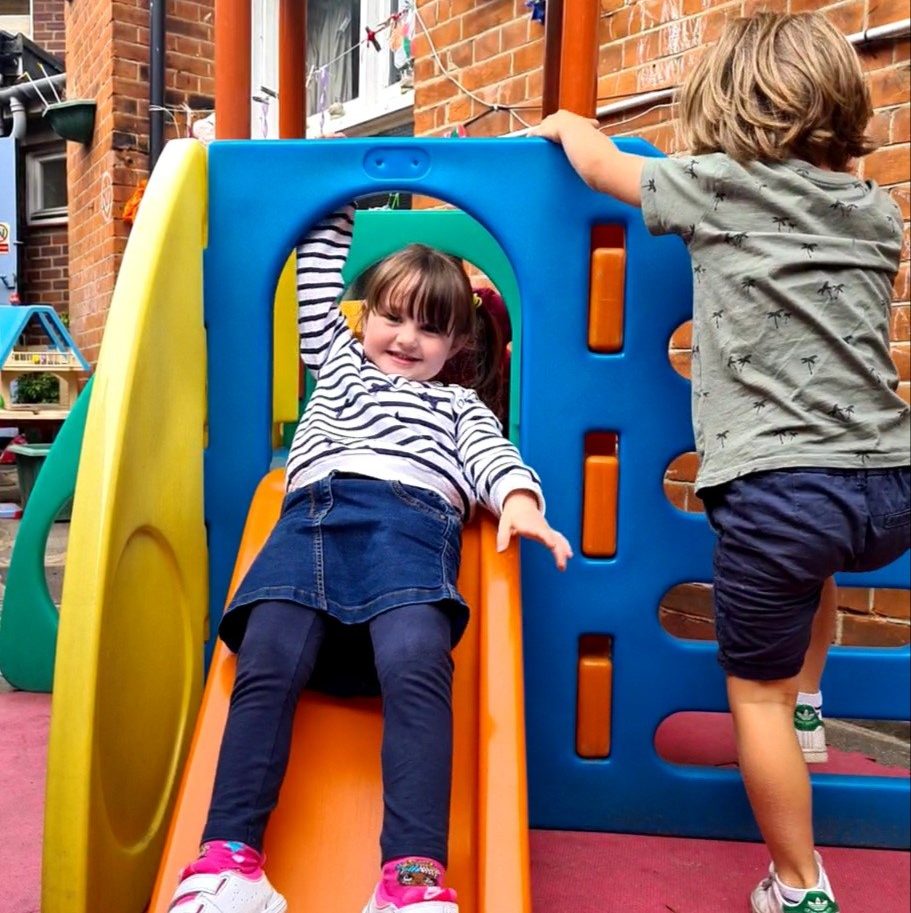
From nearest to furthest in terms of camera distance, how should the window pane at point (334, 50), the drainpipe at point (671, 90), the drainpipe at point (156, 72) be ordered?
the drainpipe at point (671, 90) → the window pane at point (334, 50) → the drainpipe at point (156, 72)

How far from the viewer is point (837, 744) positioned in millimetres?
1932

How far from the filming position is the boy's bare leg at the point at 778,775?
46.0 inches

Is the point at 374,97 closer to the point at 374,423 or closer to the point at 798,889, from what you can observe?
the point at 374,423

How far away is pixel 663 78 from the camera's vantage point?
2.29 metres

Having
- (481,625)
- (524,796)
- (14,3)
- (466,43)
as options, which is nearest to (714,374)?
(481,625)

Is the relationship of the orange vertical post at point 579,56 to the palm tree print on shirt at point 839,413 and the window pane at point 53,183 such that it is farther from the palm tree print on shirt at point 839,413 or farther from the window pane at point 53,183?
the window pane at point 53,183

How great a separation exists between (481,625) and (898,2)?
1.40m

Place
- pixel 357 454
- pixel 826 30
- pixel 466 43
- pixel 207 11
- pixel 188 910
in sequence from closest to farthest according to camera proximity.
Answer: pixel 188 910
pixel 826 30
pixel 357 454
pixel 466 43
pixel 207 11

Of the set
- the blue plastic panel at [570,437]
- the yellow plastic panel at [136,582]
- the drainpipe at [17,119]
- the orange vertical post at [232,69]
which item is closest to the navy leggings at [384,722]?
the yellow plastic panel at [136,582]

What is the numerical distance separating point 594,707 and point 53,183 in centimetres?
860

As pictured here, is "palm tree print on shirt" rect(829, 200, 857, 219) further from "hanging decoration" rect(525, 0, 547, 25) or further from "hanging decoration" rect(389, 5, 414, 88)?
"hanging decoration" rect(389, 5, 414, 88)

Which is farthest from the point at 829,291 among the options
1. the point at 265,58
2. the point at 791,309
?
the point at 265,58

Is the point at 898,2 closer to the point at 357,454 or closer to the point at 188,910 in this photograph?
the point at 357,454

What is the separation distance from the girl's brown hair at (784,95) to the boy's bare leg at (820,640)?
596 millimetres
